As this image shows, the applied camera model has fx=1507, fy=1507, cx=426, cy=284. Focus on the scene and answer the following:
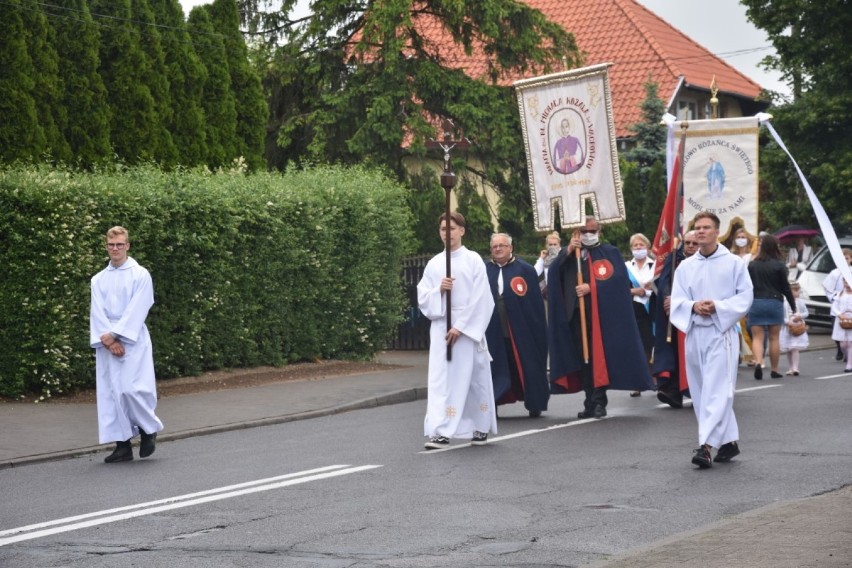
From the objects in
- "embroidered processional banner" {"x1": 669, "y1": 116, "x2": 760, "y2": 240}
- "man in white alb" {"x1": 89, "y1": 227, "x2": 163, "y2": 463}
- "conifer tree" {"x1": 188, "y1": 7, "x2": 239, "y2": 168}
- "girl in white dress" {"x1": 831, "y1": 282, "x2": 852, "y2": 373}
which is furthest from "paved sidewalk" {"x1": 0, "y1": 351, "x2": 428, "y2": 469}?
"conifer tree" {"x1": 188, "y1": 7, "x2": 239, "y2": 168}

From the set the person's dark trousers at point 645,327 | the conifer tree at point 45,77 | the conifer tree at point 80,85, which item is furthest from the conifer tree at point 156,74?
the person's dark trousers at point 645,327

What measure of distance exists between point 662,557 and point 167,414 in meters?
9.65

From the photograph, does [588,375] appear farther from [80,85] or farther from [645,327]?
[80,85]

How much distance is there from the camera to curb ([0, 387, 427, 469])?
1264 centimetres

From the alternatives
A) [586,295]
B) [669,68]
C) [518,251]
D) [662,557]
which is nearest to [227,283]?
[586,295]

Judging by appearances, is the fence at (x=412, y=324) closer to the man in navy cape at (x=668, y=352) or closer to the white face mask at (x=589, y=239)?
the man in navy cape at (x=668, y=352)

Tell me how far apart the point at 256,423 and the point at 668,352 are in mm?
4275

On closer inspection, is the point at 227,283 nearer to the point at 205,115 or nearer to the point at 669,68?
the point at 205,115

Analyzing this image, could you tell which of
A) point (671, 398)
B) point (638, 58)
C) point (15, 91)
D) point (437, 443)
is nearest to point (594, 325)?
point (671, 398)

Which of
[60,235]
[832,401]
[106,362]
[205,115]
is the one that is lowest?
[832,401]

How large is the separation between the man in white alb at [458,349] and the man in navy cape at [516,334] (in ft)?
5.72

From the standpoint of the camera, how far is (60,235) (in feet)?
55.7

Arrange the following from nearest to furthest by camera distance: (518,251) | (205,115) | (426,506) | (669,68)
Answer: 1. (426,506)
2. (205,115)
3. (518,251)
4. (669,68)

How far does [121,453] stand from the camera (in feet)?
40.7
